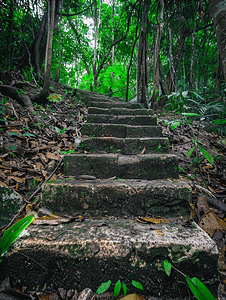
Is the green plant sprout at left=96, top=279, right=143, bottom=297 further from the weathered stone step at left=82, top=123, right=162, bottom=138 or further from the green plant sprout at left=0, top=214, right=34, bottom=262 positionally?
the weathered stone step at left=82, top=123, right=162, bottom=138

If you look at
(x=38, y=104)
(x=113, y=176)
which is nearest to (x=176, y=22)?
(x=38, y=104)

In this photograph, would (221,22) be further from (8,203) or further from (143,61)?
(8,203)

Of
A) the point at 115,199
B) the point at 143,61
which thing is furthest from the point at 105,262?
the point at 143,61

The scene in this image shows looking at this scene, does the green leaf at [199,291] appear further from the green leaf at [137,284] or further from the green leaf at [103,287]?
the green leaf at [103,287]

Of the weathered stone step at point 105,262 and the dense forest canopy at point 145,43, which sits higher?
the dense forest canopy at point 145,43

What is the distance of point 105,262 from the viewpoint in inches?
30.0

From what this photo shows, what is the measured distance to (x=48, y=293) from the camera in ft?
2.40

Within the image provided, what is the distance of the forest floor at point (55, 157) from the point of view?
1.22 metres

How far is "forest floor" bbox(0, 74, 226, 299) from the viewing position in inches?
48.0

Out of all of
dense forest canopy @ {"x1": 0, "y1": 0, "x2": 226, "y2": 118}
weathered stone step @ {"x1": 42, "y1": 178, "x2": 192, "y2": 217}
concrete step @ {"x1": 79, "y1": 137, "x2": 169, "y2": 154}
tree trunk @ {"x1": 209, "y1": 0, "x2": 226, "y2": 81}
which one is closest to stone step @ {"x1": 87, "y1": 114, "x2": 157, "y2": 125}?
dense forest canopy @ {"x1": 0, "y1": 0, "x2": 226, "y2": 118}

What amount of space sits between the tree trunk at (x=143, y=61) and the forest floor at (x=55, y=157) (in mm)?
929

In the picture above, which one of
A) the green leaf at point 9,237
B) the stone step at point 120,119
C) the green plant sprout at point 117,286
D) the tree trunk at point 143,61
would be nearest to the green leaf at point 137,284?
the green plant sprout at point 117,286

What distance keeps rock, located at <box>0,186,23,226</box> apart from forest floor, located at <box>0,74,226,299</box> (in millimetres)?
79

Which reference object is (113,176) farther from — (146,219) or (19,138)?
(19,138)
